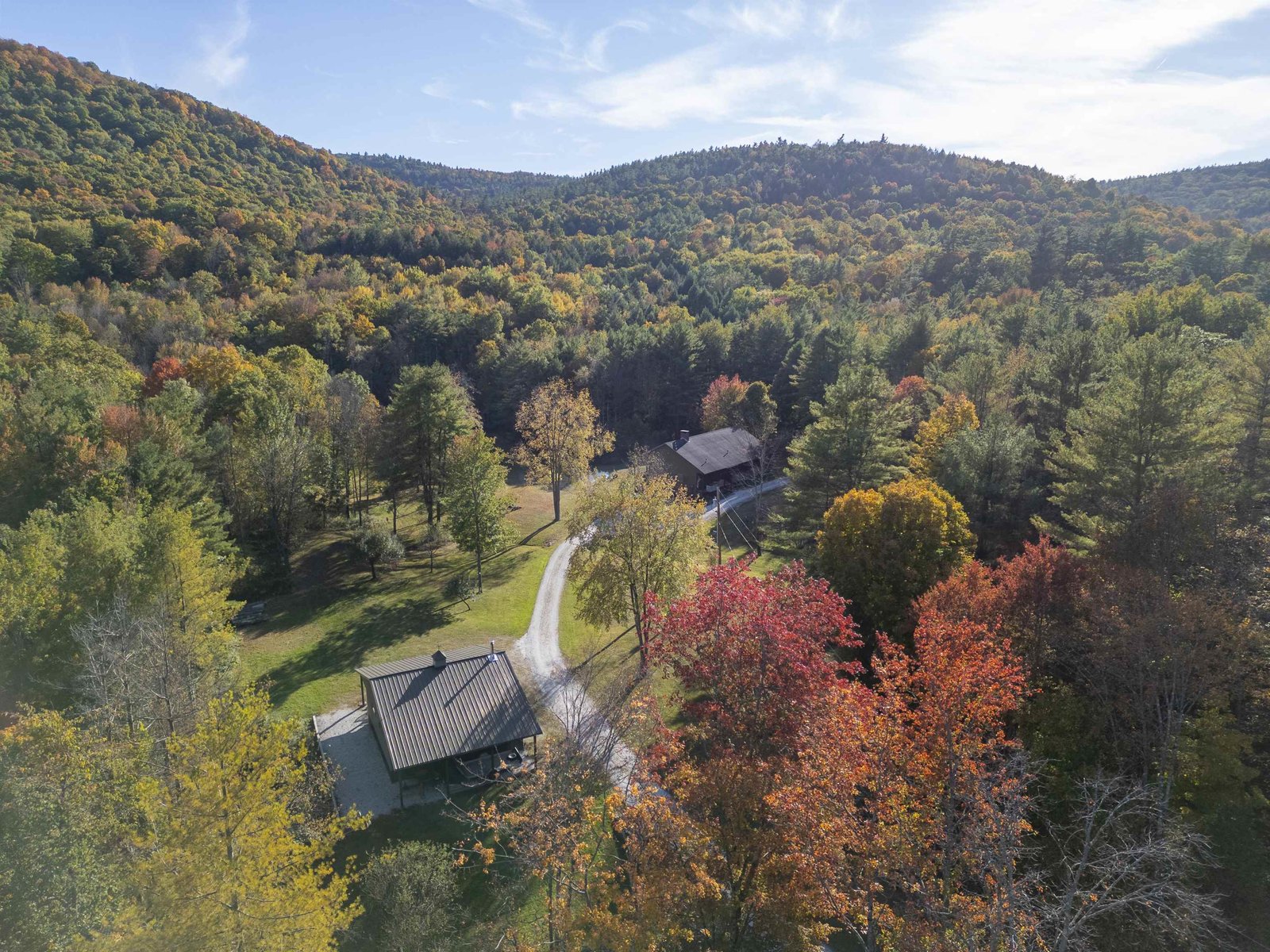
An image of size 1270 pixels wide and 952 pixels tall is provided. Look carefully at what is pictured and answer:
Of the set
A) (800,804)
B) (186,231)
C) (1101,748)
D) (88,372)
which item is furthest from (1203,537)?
Answer: (186,231)

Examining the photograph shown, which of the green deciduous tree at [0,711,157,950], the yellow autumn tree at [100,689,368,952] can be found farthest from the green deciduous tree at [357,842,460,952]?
the green deciduous tree at [0,711,157,950]

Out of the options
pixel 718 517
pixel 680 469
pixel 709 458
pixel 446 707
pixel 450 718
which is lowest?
pixel 450 718

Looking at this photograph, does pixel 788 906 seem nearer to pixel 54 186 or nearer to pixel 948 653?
pixel 948 653

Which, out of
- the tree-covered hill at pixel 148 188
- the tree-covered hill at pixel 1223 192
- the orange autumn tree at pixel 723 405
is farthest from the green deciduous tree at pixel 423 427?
the tree-covered hill at pixel 1223 192

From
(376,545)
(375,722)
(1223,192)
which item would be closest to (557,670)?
(375,722)

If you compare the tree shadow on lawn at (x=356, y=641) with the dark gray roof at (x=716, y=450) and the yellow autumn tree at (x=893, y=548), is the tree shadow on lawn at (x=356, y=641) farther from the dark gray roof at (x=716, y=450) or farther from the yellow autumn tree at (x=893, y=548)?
the dark gray roof at (x=716, y=450)

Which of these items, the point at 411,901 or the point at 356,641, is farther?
the point at 356,641

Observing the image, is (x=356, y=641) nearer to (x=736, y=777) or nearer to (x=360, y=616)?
(x=360, y=616)
